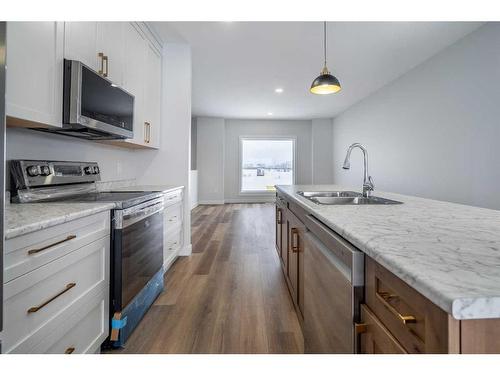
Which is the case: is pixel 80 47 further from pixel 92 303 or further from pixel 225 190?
pixel 225 190

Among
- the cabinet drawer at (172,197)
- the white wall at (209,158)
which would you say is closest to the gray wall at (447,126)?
the cabinet drawer at (172,197)

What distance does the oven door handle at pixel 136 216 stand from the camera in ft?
4.94

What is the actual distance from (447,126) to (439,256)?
162 inches

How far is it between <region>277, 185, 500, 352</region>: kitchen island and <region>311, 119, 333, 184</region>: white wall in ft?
24.8

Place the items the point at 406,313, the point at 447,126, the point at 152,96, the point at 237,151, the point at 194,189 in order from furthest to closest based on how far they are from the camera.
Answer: the point at 237,151 → the point at 194,189 → the point at 447,126 → the point at 152,96 → the point at 406,313

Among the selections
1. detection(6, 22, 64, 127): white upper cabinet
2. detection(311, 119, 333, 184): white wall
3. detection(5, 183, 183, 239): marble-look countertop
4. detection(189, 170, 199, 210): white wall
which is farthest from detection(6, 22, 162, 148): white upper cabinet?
detection(311, 119, 333, 184): white wall

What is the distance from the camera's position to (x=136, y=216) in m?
1.69

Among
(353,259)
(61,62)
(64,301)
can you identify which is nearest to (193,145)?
(61,62)

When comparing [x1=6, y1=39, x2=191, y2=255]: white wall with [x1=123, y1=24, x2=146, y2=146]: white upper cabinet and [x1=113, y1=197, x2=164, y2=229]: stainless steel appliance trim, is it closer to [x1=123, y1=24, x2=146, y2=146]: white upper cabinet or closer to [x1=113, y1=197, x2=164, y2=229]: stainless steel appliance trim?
[x1=123, y1=24, x2=146, y2=146]: white upper cabinet

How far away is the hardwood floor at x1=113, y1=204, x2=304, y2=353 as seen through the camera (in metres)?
1.56

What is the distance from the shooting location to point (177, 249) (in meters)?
2.95

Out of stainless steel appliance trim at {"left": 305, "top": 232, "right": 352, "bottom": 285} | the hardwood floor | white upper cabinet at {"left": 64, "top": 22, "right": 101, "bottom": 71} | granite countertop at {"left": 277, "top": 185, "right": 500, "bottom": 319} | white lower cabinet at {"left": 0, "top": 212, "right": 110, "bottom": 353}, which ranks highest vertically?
white upper cabinet at {"left": 64, "top": 22, "right": 101, "bottom": 71}

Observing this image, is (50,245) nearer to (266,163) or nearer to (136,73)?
(136,73)

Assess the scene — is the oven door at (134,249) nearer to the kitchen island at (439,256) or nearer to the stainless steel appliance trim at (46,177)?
the stainless steel appliance trim at (46,177)
